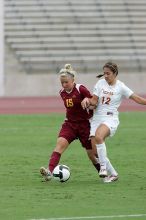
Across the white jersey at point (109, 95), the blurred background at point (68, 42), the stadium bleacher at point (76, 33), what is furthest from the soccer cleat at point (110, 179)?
the stadium bleacher at point (76, 33)

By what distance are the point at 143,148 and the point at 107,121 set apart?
5.01 meters

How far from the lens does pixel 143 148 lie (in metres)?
17.4

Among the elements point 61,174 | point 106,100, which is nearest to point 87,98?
point 106,100

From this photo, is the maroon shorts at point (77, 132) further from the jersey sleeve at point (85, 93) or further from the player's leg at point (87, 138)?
the jersey sleeve at point (85, 93)

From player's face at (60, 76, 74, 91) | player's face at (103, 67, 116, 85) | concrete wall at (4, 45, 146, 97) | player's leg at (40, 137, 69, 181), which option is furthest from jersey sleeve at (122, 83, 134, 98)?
concrete wall at (4, 45, 146, 97)

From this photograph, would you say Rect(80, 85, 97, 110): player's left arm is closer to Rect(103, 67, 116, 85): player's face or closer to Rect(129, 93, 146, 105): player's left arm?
Rect(103, 67, 116, 85): player's face

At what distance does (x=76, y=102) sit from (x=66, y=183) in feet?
3.95

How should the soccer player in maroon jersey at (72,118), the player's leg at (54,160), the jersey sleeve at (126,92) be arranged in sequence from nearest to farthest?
the player's leg at (54,160) < the jersey sleeve at (126,92) < the soccer player in maroon jersey at (72,118)

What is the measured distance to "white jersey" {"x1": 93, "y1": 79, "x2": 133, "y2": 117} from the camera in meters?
12.5

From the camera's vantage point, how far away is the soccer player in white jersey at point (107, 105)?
1245 centimetres

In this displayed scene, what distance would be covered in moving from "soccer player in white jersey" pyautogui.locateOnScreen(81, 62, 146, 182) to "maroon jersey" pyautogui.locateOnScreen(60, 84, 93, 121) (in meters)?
0.21

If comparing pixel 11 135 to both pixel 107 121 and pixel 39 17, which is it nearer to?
pixel 107 121

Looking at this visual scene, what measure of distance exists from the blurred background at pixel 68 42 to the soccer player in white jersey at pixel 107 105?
23531mm

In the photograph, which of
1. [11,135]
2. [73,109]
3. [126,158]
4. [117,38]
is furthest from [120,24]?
[73,109]
